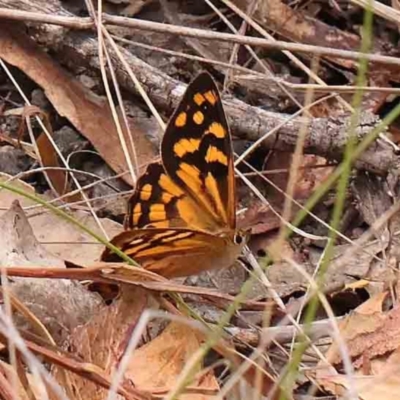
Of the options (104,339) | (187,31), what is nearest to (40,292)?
(104,339)

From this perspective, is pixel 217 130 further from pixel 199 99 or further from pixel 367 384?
pixel 367 384

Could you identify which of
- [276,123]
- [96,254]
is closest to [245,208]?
Answer: [276,123]

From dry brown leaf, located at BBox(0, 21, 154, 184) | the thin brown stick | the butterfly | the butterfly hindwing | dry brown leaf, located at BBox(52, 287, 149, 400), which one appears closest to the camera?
dry brown leaf, located at BBox(52, 287, 149, 400)

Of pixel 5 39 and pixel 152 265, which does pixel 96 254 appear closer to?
pixel 152 265

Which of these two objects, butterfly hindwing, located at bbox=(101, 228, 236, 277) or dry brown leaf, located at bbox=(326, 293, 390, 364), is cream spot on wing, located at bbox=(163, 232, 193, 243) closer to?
butterfly hindwing, located at bbox=(101, 228, 236, 277)

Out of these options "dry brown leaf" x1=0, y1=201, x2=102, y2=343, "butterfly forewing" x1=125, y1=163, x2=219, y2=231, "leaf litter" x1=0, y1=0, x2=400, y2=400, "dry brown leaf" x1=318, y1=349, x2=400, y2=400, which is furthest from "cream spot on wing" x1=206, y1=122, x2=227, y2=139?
"dry brown leaf" x1=318, y1=349, x2=400, y2=400

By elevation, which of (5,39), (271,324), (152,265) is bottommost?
(271,324)
